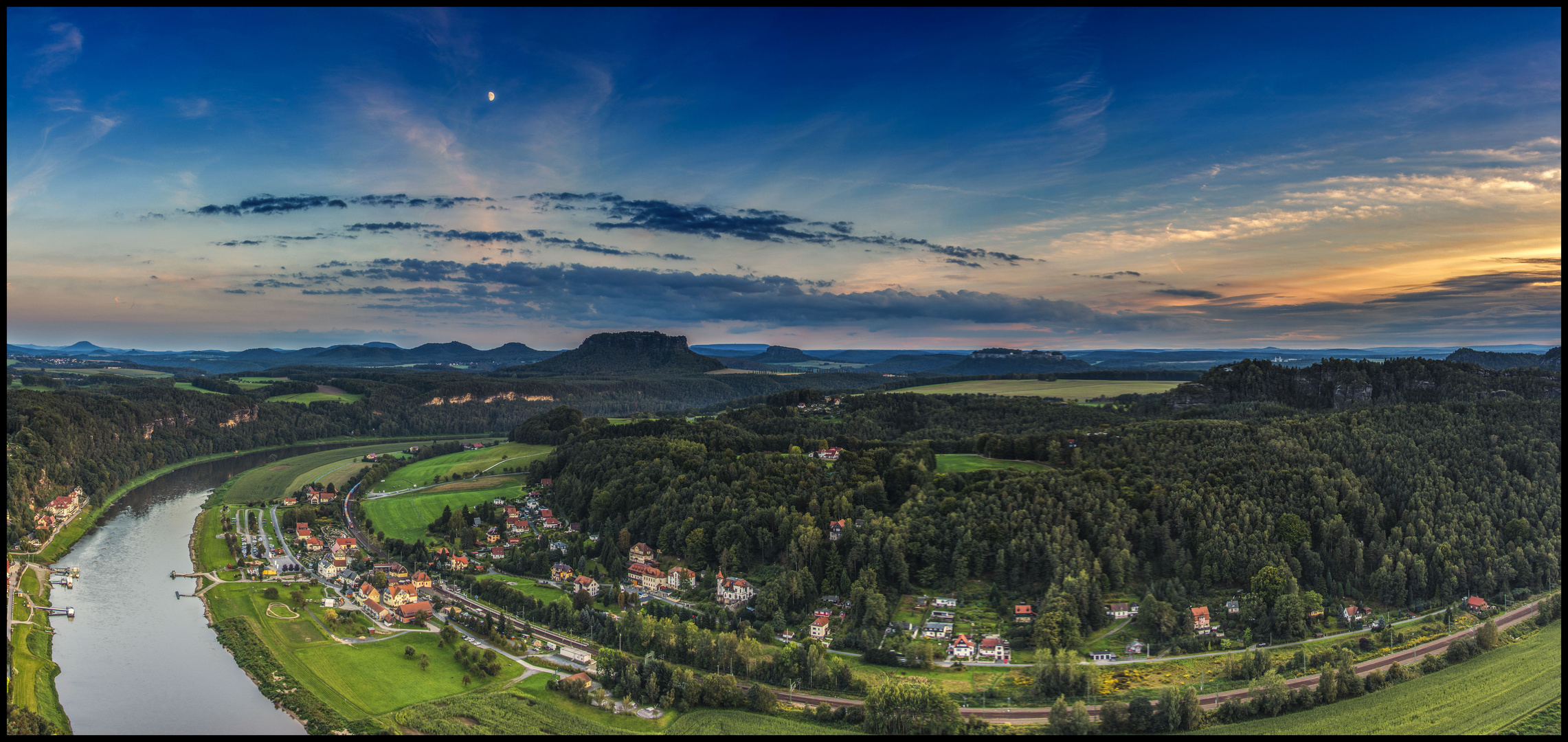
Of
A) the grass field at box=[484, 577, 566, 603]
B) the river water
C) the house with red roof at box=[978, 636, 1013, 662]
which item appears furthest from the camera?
the grass field at box=[484, 577, 566, 603]

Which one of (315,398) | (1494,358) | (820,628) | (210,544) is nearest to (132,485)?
(210,544)

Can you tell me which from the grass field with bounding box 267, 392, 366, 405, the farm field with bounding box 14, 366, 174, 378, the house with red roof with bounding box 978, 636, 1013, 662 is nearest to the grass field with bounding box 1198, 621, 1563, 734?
the house with red roof with bounding box 978, 636, 1013, 662

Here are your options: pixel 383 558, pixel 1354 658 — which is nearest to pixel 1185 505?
pixel 1354 658

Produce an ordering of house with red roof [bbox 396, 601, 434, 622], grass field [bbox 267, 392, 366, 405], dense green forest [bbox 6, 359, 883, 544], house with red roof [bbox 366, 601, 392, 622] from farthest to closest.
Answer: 1. grass field [bbox 267, 392, 366, 405]
2. dense green forest [bbox 6, 359, 883, 544]
3. house with red roof [bbox 366, 601, 392, 622]
4. house with red roof [bbox 396, 601, 434, 622]

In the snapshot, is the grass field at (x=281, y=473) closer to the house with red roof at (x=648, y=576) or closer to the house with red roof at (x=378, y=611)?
the house with red roof at (x=378, y=611)

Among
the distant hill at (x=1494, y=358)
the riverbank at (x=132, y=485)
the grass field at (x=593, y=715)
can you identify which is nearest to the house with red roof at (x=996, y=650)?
the grass field at (x=593, y=715)

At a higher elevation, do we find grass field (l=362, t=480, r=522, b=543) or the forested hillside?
the forested hillside

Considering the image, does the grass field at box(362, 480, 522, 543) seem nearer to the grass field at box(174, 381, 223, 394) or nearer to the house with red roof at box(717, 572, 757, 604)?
the house with red roof at box(717, 572, 757, 604)
